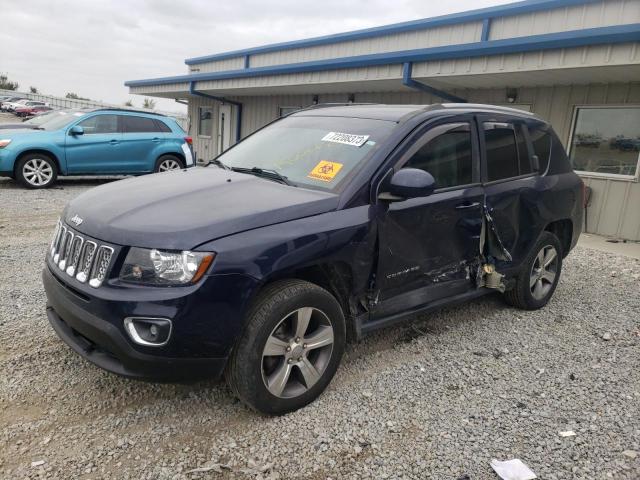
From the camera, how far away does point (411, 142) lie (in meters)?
3.36

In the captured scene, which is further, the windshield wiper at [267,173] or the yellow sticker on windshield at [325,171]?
the windshield wiper at [267,173]

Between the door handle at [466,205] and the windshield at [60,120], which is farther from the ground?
the windshield at [60,120]

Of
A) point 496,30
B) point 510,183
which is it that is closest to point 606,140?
point 496,30

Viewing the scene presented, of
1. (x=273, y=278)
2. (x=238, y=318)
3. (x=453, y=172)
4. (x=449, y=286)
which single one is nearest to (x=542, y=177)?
(x=453, y=172)

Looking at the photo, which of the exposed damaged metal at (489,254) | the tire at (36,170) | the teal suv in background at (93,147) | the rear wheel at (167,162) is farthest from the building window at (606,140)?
the tire at (36,170)

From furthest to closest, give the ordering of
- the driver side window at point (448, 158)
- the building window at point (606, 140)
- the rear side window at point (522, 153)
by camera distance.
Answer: the building window at point (606, 140)
the rear side window at point (522, 153)
the driver side window at point (448, 158)

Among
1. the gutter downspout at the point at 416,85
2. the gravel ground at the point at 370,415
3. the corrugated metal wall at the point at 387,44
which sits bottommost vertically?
the gravel ground at the point at 370,415

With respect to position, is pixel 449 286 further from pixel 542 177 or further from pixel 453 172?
pixel 542 177

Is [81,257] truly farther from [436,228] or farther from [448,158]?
[448,158]

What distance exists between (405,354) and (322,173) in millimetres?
1520

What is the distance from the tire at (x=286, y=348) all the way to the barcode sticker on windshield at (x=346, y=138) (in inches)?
43.3

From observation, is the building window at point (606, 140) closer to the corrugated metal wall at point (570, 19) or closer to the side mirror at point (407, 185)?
the corrugated metal wall at point (570, 19)

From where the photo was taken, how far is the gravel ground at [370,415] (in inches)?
97.4

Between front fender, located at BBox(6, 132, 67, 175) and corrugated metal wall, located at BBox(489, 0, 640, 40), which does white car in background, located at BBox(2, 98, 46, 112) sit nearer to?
front fender, located at BBox(6, 132, 67, 175)
